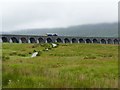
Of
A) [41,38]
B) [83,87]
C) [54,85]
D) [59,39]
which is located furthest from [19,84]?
[59,39]

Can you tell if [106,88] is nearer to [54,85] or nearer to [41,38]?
[54,85]

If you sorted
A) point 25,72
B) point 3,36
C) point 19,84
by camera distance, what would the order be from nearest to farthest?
point 19,84 → point 25,72 → point 3,36

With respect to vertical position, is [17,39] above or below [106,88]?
below

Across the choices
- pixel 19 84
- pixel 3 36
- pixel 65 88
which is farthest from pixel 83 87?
pixel 3 36

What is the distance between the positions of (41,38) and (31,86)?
158 metres

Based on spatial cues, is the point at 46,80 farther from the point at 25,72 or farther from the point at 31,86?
the point at 25,72

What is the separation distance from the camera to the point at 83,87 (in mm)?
11547

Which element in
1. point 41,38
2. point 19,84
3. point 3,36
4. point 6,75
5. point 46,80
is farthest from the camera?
point 41,38

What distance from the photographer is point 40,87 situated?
1137cm

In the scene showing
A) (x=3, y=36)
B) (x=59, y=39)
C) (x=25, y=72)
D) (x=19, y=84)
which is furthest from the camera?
(x=59, y=39)

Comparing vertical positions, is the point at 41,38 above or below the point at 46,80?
below

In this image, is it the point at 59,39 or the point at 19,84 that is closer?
the point at 19,84

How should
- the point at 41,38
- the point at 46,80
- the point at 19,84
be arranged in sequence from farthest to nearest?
the point at 41,38, the point at 46,80, the point at 19,84

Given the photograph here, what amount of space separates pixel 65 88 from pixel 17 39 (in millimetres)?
150499
